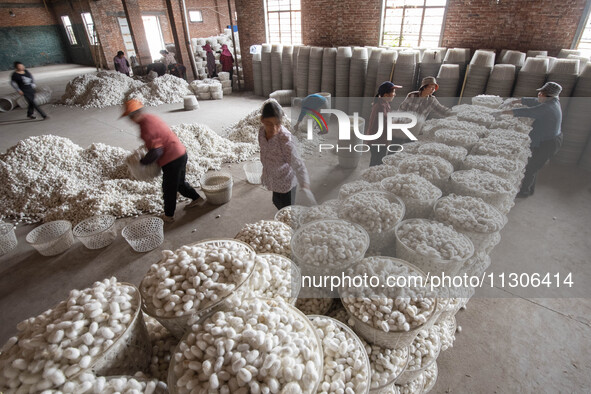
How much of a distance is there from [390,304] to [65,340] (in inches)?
47.9

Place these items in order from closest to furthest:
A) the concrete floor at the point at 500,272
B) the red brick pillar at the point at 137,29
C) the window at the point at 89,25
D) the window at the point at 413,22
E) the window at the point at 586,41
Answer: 1. the concrete floor at the point at 500,272
2. the window at the point at 586,41
3. the window at the point at 413,22
4. the red brick pillar at the point at 137,29
5. the window at the point at 89,25

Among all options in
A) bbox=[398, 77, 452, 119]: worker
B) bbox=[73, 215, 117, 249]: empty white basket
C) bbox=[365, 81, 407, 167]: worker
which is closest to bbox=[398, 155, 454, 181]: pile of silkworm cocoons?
bbox=[365, 81, 407, 167]: worker

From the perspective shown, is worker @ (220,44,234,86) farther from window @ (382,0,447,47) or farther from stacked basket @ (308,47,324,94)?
window @ (382,0,447,47)

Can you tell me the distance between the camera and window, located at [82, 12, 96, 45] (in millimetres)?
16406

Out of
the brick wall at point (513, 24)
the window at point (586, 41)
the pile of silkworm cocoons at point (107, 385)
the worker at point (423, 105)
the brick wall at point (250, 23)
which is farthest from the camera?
the brick wall at point (250, 23)

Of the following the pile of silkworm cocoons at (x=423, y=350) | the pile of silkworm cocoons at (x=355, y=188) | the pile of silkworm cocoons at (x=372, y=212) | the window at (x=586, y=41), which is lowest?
the pile of silkworm cocoons at (x=423, y=350)

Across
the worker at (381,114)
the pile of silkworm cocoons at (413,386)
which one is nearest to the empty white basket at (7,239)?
the pile of silkworm cocoons at (413,386)

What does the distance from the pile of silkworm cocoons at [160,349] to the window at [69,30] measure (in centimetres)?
2336

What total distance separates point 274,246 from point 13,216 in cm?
408

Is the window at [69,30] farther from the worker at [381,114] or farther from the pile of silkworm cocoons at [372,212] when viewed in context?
the pile of silkworm cocoons at [372,212]

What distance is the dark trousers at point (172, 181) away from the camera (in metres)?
3.31

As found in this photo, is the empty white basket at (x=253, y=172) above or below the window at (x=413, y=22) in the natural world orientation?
below

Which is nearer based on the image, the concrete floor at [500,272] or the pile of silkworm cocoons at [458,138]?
the concrete floor at [500,272]

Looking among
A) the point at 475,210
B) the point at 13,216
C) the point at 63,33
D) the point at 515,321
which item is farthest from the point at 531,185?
the point at 63,33
